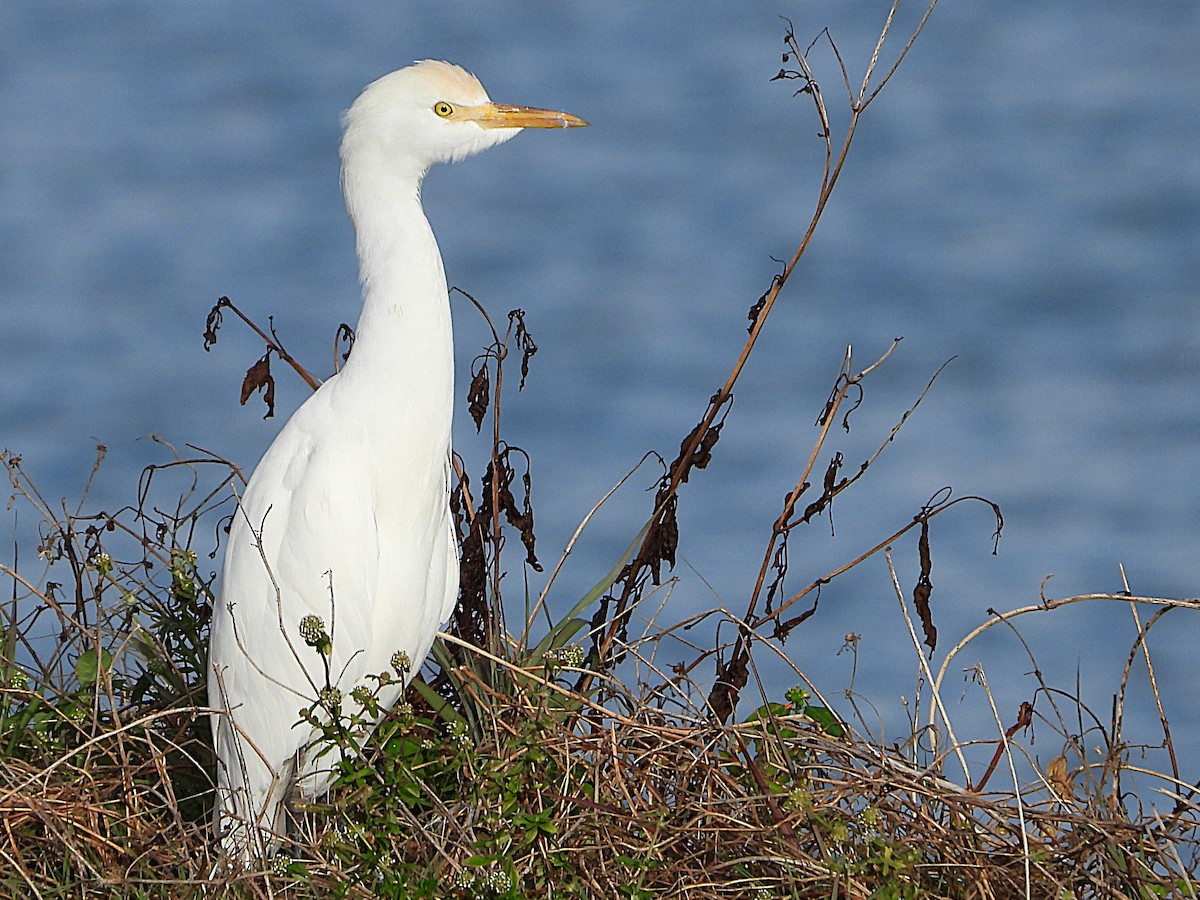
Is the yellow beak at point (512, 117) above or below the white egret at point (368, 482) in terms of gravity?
above

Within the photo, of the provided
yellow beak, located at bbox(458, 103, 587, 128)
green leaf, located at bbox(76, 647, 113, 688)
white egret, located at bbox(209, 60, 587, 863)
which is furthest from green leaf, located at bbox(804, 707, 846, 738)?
green leaf, located at bbox(76, 647, 113, 688)

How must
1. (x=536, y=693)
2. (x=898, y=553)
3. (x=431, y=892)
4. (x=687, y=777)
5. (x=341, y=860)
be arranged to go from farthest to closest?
(x=898, y=553), (x=536, y=693), (x=687, y=777), (x=341, y=860), (x=431, y=892)

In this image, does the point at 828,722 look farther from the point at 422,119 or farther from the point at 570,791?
the point at 422,119

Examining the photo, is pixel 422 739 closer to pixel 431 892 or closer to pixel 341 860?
pixel 341 860

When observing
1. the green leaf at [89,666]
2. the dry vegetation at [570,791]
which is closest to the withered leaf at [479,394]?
the dry vegetation at [570,791]

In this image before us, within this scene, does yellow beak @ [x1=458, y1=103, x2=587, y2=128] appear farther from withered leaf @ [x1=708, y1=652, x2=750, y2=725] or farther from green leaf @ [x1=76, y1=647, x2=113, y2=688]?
green leaf @ [x1=76, y1=647, x2=113, y2=688]

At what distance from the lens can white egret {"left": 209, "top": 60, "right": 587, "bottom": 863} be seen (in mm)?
2807

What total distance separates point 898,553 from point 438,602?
448 centimetres

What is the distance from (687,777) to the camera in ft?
8.72

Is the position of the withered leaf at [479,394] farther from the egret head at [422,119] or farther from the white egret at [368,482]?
the egret head at [422,119]

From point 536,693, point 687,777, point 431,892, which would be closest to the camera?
point 431,892

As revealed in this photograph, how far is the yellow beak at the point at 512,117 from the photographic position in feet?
9.45

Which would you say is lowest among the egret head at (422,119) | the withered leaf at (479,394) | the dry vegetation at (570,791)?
the dry vegetation at (570,791)

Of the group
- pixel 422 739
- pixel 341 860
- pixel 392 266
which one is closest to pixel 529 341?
pixel 392 266
